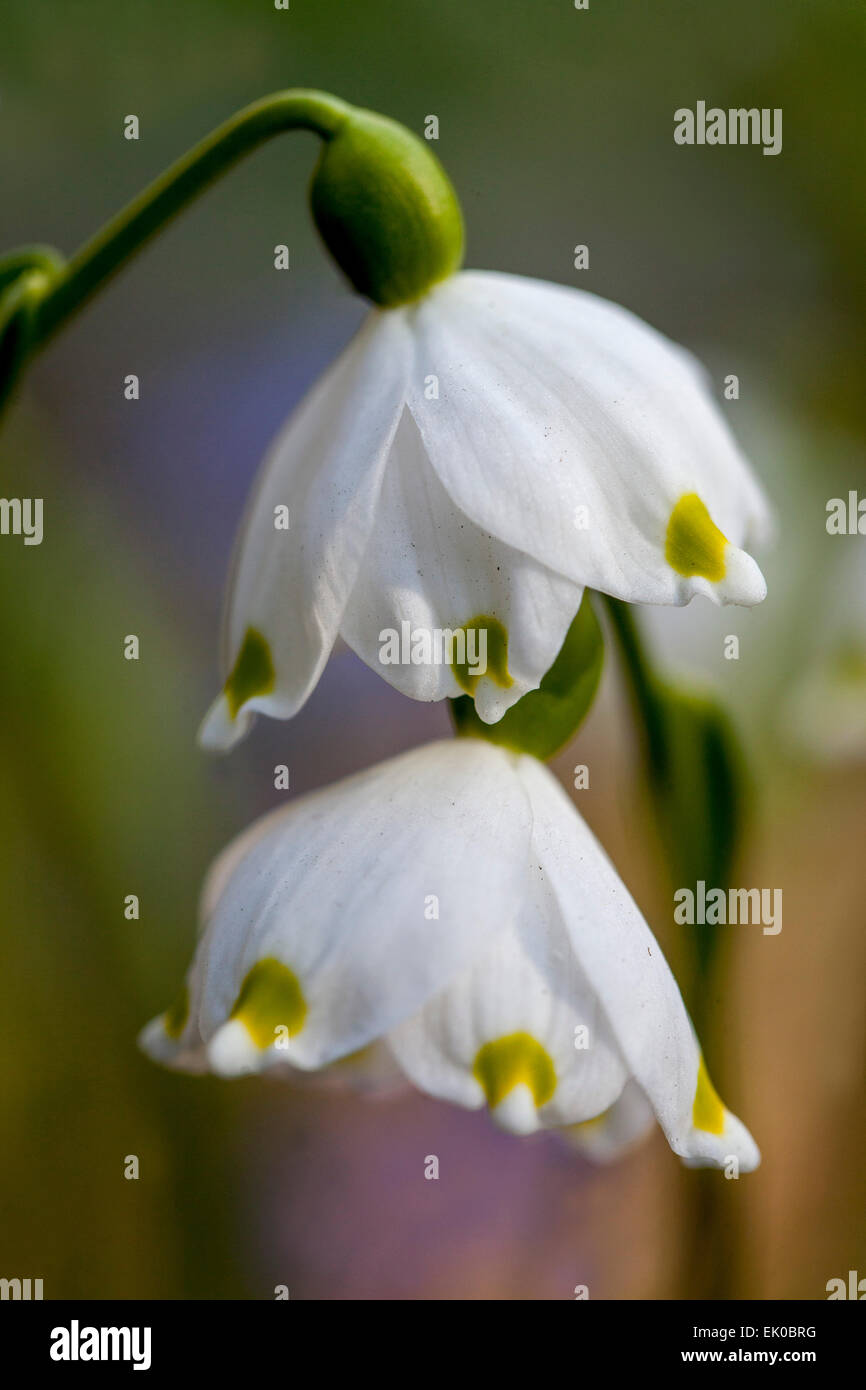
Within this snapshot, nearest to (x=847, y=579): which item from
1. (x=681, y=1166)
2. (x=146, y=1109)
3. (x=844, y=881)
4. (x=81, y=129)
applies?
(x=844, y=881)

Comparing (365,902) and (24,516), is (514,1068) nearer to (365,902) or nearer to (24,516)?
(365,902)

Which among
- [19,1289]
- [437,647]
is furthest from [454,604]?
[19,1289]

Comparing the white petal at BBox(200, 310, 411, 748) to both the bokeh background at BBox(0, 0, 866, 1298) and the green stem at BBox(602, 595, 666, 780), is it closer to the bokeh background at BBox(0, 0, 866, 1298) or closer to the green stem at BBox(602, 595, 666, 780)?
the green stem at BBox(602, 595, 666, 780)

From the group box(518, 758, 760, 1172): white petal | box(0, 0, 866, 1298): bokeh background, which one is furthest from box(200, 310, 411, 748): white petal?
box(0, 0, 866, 1298): bokeh background

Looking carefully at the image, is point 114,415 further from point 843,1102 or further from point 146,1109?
point 843,1102

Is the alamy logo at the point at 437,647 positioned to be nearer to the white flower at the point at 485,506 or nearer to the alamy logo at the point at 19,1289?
the white flower at the point at 485,506

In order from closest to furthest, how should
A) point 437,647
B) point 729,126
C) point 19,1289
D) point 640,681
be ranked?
point 437,647 → point 640,681 → point 19,1289 → point 729,126

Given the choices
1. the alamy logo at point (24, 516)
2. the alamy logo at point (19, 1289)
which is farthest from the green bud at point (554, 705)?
the alamy logo at point (24, 516)
